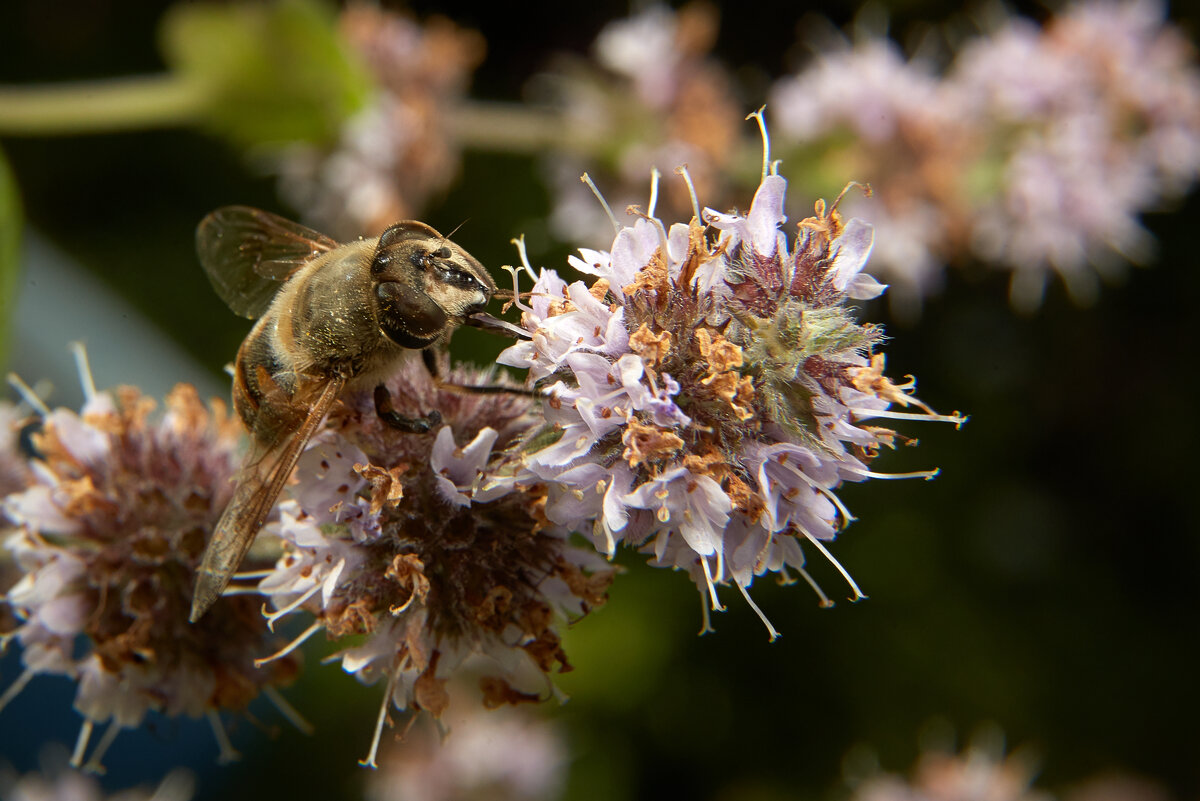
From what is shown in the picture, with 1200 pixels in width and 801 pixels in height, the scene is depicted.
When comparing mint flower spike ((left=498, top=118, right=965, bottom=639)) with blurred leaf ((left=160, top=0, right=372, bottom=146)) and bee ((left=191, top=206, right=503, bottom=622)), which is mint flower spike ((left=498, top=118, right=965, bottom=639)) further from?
blurred leaf ((left=160, top=0, right=372, bottom=146))

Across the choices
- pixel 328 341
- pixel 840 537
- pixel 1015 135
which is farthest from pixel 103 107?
pixel 840 537

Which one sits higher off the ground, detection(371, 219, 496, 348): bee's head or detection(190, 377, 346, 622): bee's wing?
detection(371, 219, 496, 348): bee's head

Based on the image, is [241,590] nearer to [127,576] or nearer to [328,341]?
[127,576]

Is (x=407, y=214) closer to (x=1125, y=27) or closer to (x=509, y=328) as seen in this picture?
(x=509, y=328)

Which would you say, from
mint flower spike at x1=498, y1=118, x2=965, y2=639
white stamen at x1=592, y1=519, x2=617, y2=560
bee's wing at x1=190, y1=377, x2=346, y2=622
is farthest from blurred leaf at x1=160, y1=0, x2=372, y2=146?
white stamen at x1=592, y1=519, x2=617, y2=560

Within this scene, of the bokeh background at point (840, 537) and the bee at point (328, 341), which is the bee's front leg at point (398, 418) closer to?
the bee at point (328, 341)

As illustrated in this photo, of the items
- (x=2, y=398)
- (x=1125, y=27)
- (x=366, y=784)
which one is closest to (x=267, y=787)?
(x=366, y=784)
